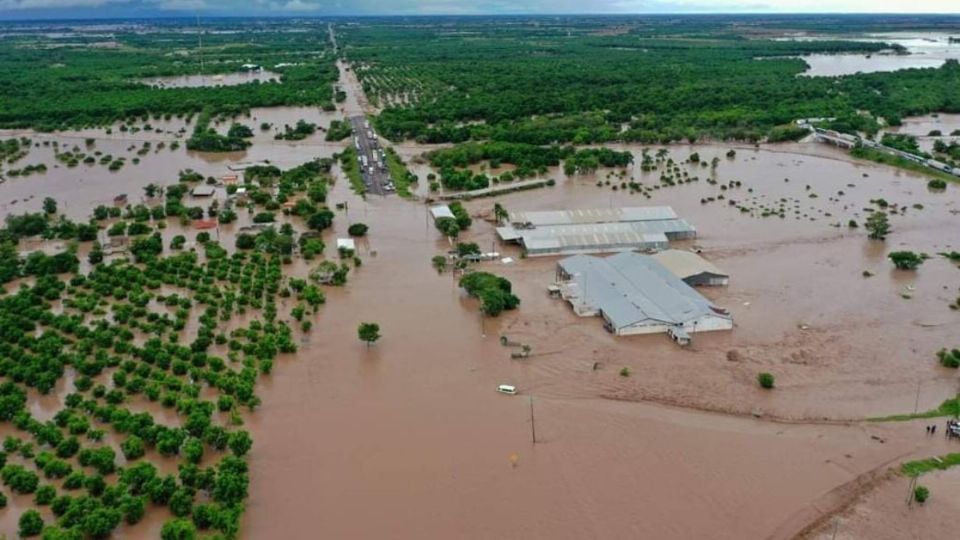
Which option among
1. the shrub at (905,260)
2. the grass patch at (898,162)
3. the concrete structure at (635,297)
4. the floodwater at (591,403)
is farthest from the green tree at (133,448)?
the grass patch at (898,162)

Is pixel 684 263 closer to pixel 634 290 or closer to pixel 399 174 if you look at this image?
pixel 634 290

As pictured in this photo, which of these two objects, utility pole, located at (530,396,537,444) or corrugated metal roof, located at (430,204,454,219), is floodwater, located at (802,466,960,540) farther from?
corrugated metal roof, located at (430,204,454,219)

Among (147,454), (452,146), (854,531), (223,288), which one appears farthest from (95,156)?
(854,531)

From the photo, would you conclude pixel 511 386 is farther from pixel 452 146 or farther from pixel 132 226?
pixel 452 146

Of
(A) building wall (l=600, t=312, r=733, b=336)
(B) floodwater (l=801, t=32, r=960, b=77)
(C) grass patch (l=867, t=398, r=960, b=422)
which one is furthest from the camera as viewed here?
(B) floodwater (l=801, t=32, r=960, b=77)

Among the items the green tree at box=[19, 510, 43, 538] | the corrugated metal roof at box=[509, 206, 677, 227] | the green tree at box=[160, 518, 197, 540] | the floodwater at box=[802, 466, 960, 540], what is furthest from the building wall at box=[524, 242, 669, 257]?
the green tree at box=[19, 510, 43, 538]

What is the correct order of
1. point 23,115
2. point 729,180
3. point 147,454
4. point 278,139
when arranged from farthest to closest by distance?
point 23,115
point 278,139
point 729,180
point 147,454
